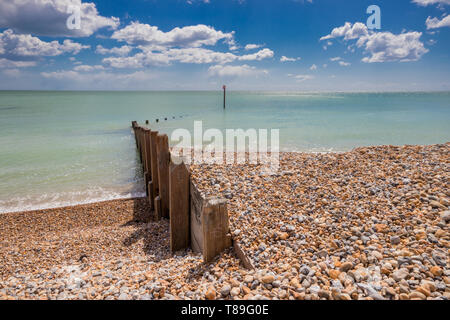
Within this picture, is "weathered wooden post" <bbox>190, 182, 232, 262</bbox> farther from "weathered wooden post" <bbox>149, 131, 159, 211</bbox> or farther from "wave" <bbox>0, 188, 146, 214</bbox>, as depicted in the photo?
"wave" <bbox>0, 188, 146, 214</bbox>

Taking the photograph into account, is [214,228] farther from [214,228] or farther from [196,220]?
[196,220]

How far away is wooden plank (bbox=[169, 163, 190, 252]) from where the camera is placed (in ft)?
15.1

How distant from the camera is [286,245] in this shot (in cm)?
375

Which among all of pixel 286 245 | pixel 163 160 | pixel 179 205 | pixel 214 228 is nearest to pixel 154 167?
pixel 163 160

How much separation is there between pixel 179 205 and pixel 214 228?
4.28 ft

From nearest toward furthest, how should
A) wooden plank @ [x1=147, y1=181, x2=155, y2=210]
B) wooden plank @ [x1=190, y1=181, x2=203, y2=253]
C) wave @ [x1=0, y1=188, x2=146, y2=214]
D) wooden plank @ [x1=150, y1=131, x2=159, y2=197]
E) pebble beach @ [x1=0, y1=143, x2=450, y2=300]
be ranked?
1. pebble beach @ [x1=0, y1=143, x2=450, y2=300]
2. wooden plank @ [x1=190, y1=181, x2=203, y2=253]
3. wooden plank @ [x1=150, y1=131, x2=159, y2=197]
4. wooden plank @ [x1=147, y1=181, x2=155, y2=210]
5. wave @ [x1=0, y1=188, x2=146, y2=214]

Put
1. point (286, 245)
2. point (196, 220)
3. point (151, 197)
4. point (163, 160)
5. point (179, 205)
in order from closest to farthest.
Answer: point (286, 245) < point (196, 220) < point (179, 205) < point (163, 160) < point (151, 197)

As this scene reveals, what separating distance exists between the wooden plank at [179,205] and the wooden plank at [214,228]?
1.20 meters

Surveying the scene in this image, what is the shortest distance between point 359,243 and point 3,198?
1140cm

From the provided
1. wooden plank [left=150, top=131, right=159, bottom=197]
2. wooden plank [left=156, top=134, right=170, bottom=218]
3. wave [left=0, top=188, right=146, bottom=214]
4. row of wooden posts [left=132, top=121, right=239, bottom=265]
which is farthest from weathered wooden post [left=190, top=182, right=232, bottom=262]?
wave [left=0, top=188, right=146, bottom=214]

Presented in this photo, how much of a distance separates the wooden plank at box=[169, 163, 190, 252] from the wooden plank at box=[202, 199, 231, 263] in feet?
3.92

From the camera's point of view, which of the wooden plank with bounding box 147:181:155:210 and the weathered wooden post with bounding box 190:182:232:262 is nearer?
the weathered wooden post with bounding box 190:182:232:262

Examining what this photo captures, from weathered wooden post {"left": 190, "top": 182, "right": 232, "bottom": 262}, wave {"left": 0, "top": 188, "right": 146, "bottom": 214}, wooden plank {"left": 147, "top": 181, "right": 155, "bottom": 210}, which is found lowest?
wave {"left": 0, "top": 188, "right": 146, "bottom": 214}
